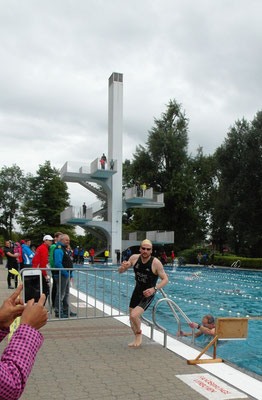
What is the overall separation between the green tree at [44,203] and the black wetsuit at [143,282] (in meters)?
55.2

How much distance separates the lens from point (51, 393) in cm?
504

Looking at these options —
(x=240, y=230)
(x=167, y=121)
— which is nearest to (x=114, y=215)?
(x=240, y=230)

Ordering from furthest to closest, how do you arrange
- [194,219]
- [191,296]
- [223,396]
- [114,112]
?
[194,219] < [114,112] < [191,296] < [223,396]

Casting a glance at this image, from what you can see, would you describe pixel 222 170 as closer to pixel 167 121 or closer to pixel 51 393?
pixel 167 121

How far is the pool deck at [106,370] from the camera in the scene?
5.04 meters

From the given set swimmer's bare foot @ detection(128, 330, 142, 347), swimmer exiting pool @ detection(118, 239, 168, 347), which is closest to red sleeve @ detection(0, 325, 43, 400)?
swimmer exiting pool @ detection(118, 239, 168, 347)

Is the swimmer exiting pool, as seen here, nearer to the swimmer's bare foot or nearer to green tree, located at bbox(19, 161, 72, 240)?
the swimmer's bare foot

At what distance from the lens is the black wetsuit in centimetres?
748

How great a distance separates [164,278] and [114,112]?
37036 millimetres

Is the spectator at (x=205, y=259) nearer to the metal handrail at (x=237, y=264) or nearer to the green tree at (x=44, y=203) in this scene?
the metal handrail at (x=237, y=264)

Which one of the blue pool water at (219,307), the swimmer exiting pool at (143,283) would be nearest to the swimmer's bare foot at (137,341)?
the swimmer exiting pool at (143,283)

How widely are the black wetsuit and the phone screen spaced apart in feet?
6.33

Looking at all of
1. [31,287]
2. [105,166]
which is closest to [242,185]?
[105,166]

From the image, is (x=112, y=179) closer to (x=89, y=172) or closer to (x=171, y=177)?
(x=89, y=172)
